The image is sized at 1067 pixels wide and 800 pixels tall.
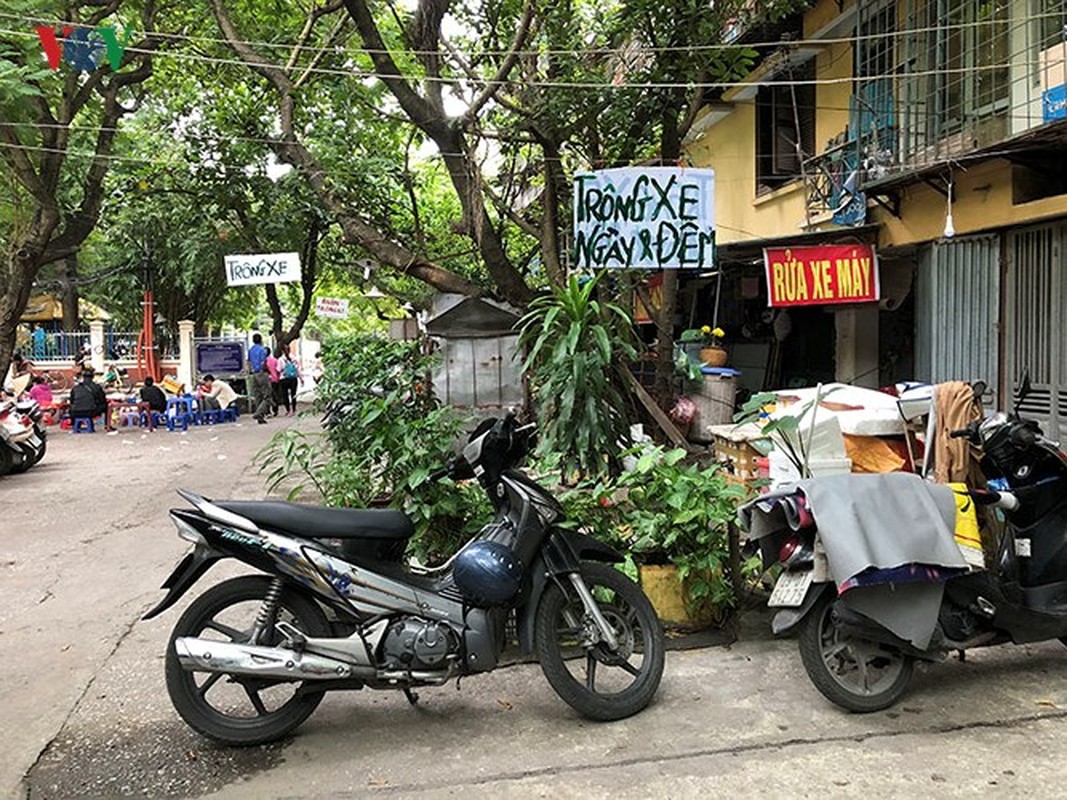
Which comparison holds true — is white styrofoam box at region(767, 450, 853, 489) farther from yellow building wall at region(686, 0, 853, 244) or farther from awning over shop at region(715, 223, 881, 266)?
yellow building wall at region(686, 0, 853, 244)

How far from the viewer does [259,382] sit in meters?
19.3

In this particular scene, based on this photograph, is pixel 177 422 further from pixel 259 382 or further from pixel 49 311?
pixel 49 311

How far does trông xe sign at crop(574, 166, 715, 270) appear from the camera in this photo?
22.2 ft

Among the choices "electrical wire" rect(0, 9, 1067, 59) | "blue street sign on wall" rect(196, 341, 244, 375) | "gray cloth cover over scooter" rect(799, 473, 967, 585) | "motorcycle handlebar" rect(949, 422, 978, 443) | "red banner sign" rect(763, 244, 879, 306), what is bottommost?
"gray cloth cover over scooter" rect(799, 473, 967, 585)

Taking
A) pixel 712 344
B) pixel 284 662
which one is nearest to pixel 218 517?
pixel 284 662

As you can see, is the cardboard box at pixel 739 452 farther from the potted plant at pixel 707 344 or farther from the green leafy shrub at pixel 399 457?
the potted plant at pixel 707 344

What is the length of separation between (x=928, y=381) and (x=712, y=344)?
10.9ft

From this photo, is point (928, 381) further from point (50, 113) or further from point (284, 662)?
point (50, 113)

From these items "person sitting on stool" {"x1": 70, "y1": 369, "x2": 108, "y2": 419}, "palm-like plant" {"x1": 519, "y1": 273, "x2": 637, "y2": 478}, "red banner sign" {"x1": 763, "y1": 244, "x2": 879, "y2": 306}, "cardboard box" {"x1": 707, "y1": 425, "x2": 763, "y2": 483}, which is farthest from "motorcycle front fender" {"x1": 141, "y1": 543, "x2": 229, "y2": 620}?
"person sitting on stool" {"x1": 70, "y1": 369, "x2": 108, "y2": 419}

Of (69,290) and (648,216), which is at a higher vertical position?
(69,290)

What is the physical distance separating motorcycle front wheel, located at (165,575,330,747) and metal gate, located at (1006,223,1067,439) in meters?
6.55

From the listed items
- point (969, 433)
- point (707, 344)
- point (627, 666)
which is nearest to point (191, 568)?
point (627, 666)

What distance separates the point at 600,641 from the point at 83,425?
15.9m

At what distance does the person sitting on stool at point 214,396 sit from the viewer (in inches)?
733
